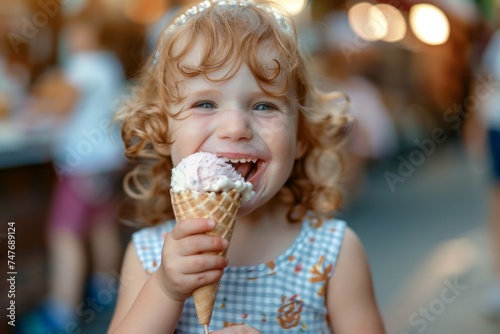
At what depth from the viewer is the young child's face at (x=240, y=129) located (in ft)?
5.87

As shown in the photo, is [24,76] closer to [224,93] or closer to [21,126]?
[21,126]

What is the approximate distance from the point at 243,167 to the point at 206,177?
209 mm

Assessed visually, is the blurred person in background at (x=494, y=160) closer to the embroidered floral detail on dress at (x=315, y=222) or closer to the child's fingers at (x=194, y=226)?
the embroidered floral detail on dress at (x=315, y=222)

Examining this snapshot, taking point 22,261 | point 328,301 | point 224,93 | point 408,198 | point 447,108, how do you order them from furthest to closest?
point 447,108 < point 408,198 < point 22,261 < point 328,301 < point 224,93

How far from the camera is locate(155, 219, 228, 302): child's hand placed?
1571 millimetres

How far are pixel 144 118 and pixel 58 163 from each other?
3147mm

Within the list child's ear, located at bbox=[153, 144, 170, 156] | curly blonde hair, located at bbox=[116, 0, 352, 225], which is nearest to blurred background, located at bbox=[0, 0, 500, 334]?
curly blonde hair, located at bbox=[116, 0, 352, 225]

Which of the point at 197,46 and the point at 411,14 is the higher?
the point at 411,14

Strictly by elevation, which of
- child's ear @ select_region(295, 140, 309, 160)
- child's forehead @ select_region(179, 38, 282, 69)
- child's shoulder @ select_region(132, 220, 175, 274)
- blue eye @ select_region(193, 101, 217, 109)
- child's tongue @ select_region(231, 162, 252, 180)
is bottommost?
child's shoulder @ select_region(132, 220, 175, 274)

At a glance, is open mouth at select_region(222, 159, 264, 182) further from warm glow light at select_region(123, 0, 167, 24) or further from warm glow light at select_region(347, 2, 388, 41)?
warm glow light at select_region(347, 2, 388, 41)

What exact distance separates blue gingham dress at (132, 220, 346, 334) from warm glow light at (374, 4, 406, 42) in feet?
16.9

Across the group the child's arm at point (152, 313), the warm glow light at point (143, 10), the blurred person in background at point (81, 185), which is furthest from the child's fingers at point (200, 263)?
the warm glow light at point (143, 10)

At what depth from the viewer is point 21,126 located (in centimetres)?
496

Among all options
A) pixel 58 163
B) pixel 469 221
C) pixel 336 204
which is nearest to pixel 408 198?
pixel 469 221
